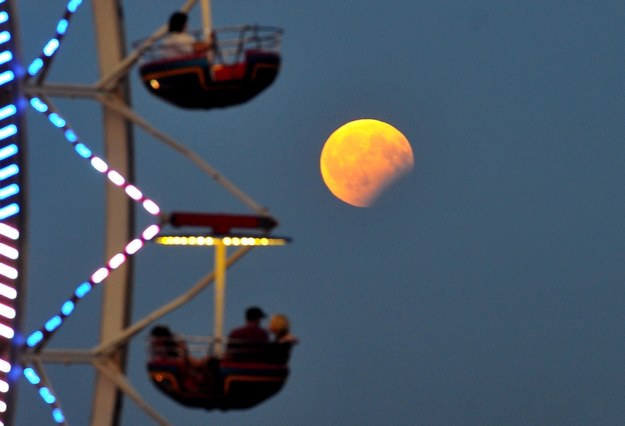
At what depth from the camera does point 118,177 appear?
29.8m

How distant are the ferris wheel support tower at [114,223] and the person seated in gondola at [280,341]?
2.95 metres

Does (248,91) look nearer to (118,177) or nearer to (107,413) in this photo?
(118,177)

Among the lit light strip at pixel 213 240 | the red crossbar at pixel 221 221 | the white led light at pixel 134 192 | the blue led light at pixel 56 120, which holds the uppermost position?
the blue led light at pixel 56 120

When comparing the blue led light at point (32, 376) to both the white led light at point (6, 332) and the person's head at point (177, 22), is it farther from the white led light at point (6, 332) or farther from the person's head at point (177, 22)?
the person's head at point (177, 22)

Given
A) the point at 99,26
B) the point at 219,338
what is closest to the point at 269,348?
the point at 219,338

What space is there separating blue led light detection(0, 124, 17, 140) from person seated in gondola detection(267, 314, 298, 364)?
3265 millimetres

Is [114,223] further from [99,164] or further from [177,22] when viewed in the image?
[177,22]

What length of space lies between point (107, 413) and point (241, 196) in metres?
3.14

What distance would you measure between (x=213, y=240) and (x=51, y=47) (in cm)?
327

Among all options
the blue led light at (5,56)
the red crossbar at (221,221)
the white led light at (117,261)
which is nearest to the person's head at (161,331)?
the red crossbar at (221,221)

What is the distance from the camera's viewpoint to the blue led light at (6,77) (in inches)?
1132

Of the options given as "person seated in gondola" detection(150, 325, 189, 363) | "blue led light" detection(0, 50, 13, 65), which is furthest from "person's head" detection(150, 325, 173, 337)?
"blue led light" detection(0, 50, 13, 65)

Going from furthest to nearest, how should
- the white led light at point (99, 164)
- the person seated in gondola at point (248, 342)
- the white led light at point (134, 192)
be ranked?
the white led light at point (99, 164) → the white led light at point (134, 192) → the person seated in gondola at point (248, 342)

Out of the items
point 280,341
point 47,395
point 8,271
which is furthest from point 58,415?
point 280,341
